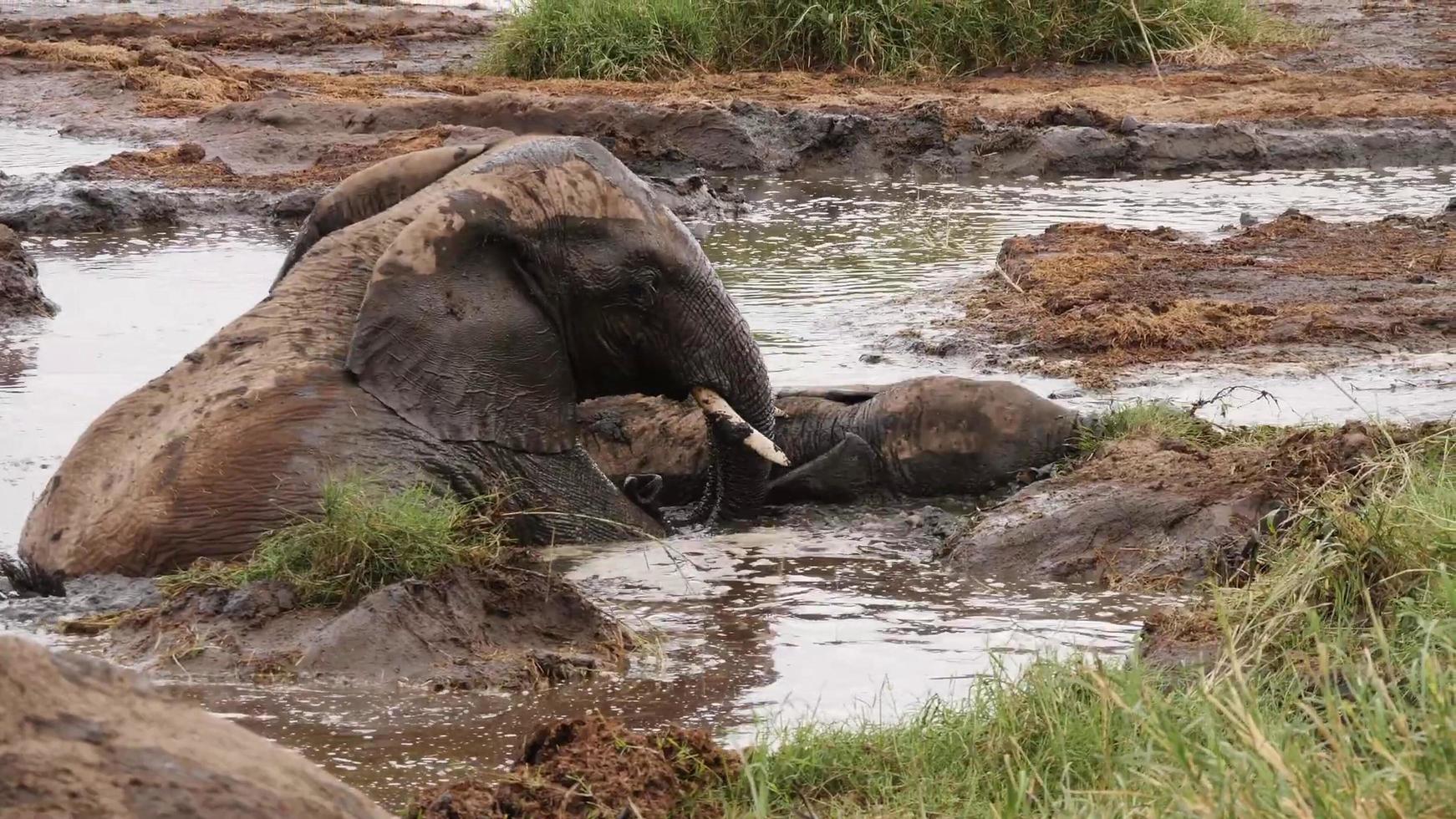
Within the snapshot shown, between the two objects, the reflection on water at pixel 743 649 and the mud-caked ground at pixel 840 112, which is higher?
the reflection on water at pixel 743 649

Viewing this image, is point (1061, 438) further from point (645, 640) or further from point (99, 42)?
point (99, 42)

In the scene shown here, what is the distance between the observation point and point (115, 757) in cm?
236

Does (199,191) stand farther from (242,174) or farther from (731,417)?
(731,417)

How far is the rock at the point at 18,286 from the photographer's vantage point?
995 centimetres

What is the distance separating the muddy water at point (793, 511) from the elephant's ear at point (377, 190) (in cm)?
137

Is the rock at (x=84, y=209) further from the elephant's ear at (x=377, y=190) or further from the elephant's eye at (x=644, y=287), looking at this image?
the elephant's eye at (x=644, y=287)

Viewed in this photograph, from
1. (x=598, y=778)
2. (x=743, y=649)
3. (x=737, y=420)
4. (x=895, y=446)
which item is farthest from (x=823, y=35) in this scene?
(x=598, y=778)

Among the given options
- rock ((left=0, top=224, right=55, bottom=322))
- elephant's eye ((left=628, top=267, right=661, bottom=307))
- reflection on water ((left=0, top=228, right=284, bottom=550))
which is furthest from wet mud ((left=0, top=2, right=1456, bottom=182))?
elephant's eye ((left=628, top=267, right=661, bottom=307))

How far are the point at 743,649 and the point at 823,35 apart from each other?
13395 mm

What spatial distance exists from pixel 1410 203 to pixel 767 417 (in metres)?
7.81

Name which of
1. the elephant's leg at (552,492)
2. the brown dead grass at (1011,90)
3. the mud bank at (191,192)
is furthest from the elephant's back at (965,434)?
the brown dead grass at (1011,90)

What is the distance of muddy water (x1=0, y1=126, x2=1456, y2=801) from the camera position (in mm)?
4570

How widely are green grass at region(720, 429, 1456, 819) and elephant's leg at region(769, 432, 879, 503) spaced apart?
7.13 feet

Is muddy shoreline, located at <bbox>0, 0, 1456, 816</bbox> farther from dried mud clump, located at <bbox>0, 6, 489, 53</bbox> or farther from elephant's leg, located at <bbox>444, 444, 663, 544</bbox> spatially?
elephant's leg, located at <bbox>444, 444, 663, 544</bbox>
